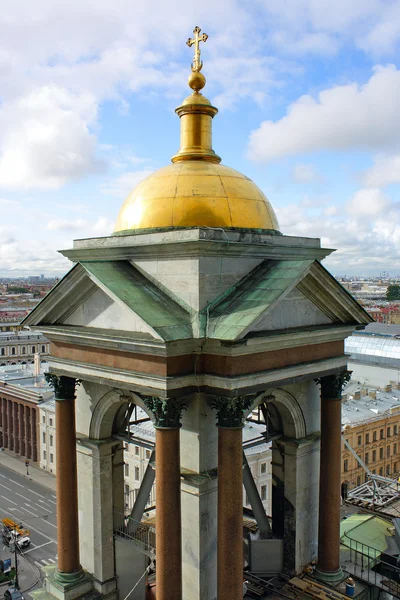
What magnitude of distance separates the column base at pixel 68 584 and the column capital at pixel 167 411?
7.83 meters

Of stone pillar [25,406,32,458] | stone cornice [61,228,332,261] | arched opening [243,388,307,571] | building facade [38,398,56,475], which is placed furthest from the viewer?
stone pillar [25,406,32,458]

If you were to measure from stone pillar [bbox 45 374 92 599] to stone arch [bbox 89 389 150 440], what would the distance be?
3.11ft

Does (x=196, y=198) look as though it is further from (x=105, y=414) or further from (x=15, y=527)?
(x=15, y=527)

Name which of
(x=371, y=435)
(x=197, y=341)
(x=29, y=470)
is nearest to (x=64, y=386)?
(x=197, y=341)

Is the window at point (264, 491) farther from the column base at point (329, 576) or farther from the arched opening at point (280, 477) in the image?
the column base at point (329, 576)

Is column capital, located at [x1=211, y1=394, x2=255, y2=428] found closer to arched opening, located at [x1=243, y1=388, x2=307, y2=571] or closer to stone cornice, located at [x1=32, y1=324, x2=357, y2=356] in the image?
stone cornice, located at [x1=32, y1=324, x2=357, y2=356]

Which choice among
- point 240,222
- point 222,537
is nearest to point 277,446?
point 222,537

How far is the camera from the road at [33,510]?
62156 millimetres

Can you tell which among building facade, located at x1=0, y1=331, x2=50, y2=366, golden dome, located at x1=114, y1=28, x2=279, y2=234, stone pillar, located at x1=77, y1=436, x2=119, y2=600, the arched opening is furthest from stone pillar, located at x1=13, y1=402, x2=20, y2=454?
golden dome, located at x1=114, y1=28, x2=279, y2=234

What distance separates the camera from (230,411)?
15828 millimetres

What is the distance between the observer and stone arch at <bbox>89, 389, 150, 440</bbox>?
1964 cm

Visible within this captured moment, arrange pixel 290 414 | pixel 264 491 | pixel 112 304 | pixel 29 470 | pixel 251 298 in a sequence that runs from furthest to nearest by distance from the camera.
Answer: pixel 29 470 → pixel 264 491 → pixel 290 414 → pixel 112 304 → pixel 251 298

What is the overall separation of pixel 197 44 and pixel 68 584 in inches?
781

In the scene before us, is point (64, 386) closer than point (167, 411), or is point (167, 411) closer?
point (167, 411)
